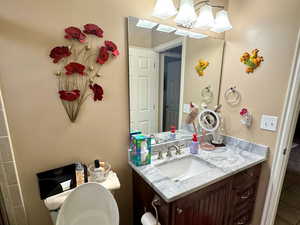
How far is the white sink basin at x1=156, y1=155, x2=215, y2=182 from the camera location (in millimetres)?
1227

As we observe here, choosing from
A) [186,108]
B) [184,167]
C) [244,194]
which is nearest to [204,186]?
[184,167]

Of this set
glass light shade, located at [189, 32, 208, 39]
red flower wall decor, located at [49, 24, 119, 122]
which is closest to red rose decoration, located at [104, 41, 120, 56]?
red flower wall decor, located at [49, 24, 119, 122]

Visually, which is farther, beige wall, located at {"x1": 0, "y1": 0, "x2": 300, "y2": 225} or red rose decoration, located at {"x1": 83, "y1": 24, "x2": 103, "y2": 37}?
red rose decoration, located at {"x1": 83, "y1": 24, "x2": 103, "y2": 37}

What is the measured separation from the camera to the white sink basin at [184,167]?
1227 mm

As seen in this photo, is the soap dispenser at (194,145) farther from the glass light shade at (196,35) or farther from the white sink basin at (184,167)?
the glass light shade at (196,35)

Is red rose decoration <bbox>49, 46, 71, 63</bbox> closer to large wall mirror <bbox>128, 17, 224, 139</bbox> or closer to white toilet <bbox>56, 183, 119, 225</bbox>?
large wall mirror <bbox>128, 17, 224, 139</bbox>

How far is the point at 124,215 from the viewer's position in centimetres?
133

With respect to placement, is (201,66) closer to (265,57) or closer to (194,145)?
(265,57)

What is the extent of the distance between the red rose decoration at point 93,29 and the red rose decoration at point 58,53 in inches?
6.7

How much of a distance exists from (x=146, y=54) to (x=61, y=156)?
38.0 inches

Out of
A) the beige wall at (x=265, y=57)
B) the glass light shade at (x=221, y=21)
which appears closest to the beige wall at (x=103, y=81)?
the beige wall at (x=265, y=57)

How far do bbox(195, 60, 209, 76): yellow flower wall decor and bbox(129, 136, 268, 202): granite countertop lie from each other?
2.45 ft

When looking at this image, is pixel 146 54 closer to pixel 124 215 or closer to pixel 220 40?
pixel 220 40

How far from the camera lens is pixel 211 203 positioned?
1049mm
